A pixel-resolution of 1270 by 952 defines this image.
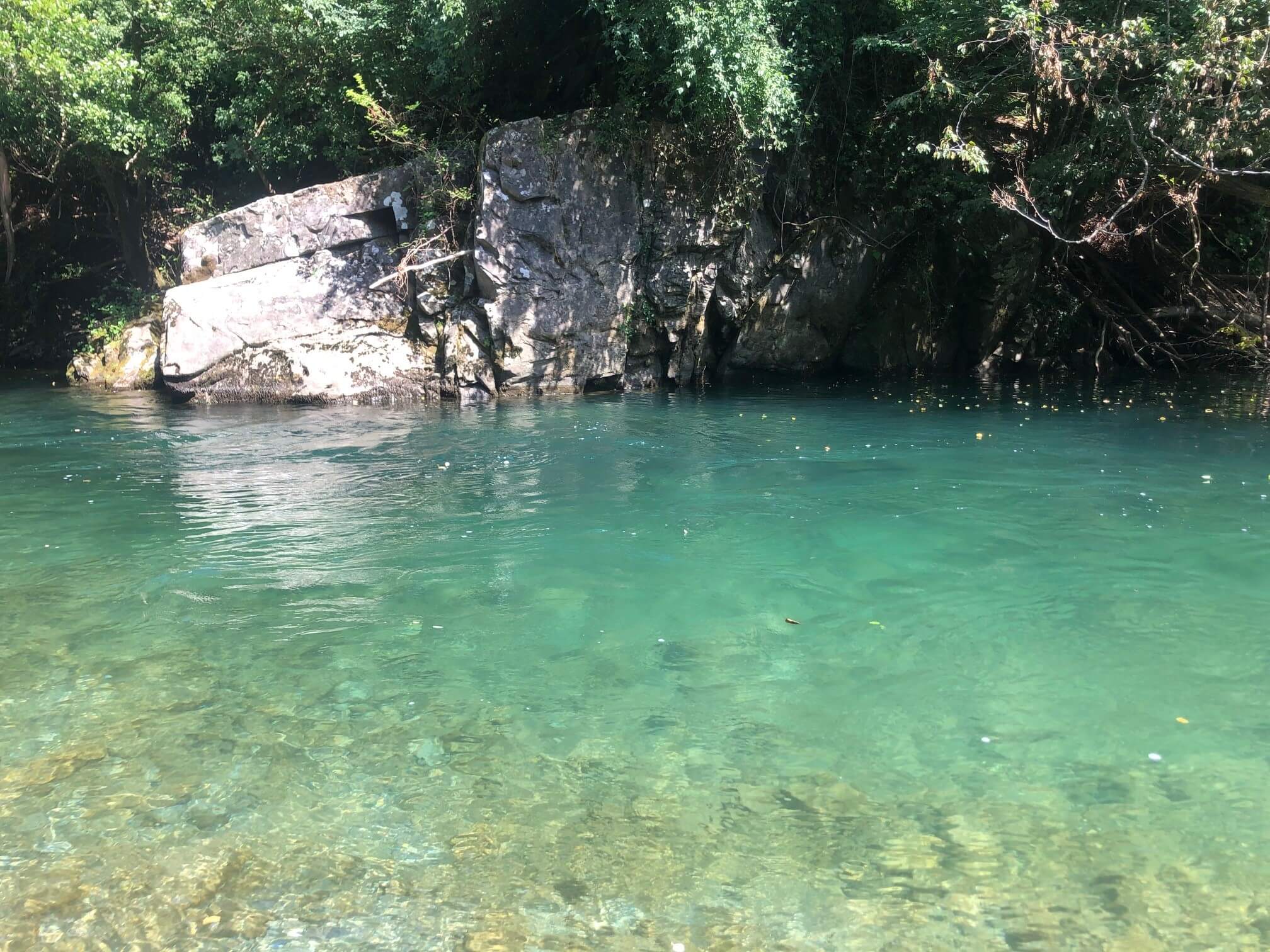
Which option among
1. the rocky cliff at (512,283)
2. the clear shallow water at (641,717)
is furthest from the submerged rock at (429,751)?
the rocky cliff at (512,283)

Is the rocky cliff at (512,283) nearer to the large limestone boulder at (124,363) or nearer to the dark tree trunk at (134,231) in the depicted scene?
the large limestone boulder at (124,363)

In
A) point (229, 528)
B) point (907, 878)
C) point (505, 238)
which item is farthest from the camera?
point (505, 238)

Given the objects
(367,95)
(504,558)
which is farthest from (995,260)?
(504,558)

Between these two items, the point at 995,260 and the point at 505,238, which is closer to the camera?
the point at 505,238

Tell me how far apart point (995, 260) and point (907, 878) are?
1790 cm

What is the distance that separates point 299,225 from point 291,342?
257 centimetres

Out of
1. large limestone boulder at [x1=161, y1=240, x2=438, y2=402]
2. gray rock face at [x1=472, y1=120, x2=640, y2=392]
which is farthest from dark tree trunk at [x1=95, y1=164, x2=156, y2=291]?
gray rock face at [x1=472, y1=120, x2=640, y2=392]

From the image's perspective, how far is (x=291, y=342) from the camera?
17.4m

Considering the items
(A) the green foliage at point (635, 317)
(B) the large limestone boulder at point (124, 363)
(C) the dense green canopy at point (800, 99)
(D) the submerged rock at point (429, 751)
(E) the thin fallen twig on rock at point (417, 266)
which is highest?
(C) the dense green canopy at point (800, 99)

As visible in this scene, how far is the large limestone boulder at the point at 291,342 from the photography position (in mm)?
17234

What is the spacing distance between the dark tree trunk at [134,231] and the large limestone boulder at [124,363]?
13.0ft

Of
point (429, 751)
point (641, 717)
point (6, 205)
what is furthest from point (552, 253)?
point (429, 751)

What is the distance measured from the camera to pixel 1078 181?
53.1ft

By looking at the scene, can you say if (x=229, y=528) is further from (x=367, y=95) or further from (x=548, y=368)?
(x=367, y=95)
